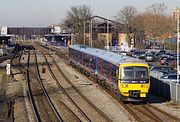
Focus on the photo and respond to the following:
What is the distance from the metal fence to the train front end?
7.87 ft

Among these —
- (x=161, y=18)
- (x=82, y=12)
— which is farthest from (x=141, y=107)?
(x=82, y=12)

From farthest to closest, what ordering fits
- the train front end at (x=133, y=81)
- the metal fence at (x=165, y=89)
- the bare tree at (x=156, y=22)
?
1. the bare tree at (x=156, y=22)
2. the metal fence at (x=165, y=89)
3. the train front end at (x=133, y=81)

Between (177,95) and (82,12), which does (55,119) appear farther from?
(82,12)

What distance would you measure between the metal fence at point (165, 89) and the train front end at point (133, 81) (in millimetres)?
2399

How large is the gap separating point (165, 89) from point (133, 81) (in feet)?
15.0

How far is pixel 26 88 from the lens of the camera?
32.9 meters

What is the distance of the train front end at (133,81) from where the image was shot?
23.7m

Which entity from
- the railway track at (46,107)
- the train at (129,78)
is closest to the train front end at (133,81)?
the train at (129,78)

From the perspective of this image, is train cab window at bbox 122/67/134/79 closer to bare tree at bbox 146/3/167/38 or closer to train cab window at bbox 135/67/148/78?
train cab window at bbox 135/67/148/78

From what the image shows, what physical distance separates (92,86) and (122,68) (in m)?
9.88

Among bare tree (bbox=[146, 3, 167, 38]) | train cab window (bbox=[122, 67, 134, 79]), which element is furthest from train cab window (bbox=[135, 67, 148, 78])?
bare tree (bbox=[146, 3, 167, 38])

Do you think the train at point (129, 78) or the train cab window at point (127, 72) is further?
the train cab window at point (127, 72)

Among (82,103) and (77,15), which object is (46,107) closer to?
(82,103)

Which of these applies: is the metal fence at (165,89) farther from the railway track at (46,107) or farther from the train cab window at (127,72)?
the railway track at (46,107)
